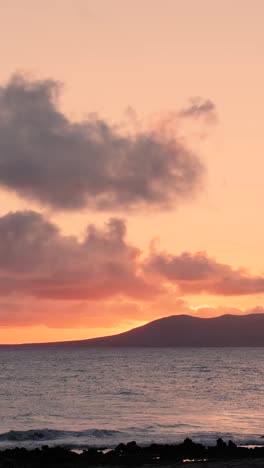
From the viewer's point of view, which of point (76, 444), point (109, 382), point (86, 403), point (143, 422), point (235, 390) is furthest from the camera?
point (109, 382)

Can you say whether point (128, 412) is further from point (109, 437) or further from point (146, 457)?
point (146, 457)

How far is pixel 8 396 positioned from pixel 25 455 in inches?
2116

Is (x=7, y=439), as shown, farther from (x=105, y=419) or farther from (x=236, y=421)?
(x=236, y=421)

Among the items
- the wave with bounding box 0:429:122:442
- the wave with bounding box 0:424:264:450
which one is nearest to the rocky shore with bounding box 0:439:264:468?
the wave with bounding box 0:424:264:450

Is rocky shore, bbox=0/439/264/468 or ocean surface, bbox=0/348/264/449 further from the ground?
ocean surface, bbox=0/348/264/449

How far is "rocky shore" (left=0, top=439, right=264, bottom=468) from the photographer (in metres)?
39.7

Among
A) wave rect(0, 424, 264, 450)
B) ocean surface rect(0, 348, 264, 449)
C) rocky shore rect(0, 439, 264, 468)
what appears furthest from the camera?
ocean surface rect(0, 348, 264, 449)

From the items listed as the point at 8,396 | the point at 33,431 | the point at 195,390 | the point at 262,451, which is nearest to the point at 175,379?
the point at 195,390

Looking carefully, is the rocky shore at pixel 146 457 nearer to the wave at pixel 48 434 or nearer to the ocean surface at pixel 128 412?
the ocean surface at pixel 128 412

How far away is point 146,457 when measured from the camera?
139 ft

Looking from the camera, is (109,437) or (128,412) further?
(128,412)

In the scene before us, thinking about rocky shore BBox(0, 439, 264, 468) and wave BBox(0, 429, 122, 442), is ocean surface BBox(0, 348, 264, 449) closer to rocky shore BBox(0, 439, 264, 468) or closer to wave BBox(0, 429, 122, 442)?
wave BBox(0, 429, 122, 442)

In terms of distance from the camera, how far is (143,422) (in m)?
64.1

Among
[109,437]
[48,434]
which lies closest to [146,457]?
[109,437]
